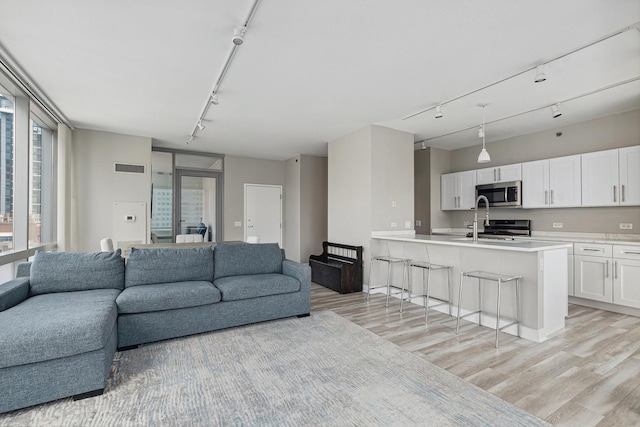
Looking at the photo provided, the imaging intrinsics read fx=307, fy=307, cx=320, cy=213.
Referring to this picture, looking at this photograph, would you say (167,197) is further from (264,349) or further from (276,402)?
(276,402)

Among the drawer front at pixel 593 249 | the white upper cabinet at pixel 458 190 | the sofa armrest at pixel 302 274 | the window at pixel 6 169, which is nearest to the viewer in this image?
the window at pixel 6 169

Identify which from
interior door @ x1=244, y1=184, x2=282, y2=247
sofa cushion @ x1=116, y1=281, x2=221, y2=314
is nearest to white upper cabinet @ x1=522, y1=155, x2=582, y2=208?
sofa cushion @ x1=116, y1=281, x2=221, y2=314

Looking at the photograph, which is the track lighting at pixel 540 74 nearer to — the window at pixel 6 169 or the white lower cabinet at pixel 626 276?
the white lower cabinet at pixel 626 276

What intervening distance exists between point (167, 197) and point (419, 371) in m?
6.14

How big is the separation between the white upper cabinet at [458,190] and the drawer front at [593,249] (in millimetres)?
1930

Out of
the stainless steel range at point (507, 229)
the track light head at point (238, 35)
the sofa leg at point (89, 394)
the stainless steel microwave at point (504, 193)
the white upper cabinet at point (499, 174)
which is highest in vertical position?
the track light head at point (238, 35)

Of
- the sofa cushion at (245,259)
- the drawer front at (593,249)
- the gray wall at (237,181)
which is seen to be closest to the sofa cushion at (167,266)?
the sofa cushion at (245,259)

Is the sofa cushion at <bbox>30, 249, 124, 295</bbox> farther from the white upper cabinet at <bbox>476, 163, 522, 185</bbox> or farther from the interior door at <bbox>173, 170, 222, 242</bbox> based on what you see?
the white upper cabinet at <bbox>476, 163, 522, 185</bbox>

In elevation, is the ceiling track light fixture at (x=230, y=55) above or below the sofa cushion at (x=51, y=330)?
above

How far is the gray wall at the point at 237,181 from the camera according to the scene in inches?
288

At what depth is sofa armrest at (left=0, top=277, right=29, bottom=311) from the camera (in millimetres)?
2353

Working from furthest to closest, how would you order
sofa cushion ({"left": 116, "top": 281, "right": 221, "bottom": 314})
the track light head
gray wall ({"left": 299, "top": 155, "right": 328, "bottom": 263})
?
gray wall ({"left": 299, "top": 155, "right": 328, "bottom": 263}) → sofa cushion ({"left": 116, "top": 281, "right": 221, "bottom": 314}) → the track light head

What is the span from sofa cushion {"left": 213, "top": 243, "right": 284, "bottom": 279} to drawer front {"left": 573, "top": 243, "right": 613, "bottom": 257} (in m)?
4.04

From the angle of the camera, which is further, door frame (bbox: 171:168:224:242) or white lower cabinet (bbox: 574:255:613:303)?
door frame (bbox: 171:168:224:242)
